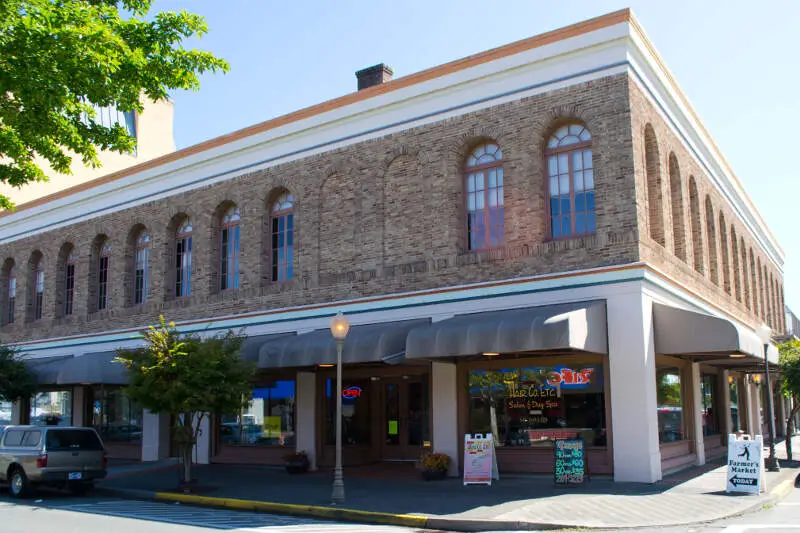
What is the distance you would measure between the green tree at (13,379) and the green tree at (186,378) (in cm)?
963

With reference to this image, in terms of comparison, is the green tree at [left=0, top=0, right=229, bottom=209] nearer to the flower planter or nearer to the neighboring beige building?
the flower planter

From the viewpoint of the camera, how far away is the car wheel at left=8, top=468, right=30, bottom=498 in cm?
1723

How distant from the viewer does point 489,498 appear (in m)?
14.4

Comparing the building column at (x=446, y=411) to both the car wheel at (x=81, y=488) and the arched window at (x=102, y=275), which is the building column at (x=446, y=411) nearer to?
the car wheel at (x=81, y=488)

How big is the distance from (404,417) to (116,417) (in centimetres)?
1129

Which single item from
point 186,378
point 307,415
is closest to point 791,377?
point 307,415

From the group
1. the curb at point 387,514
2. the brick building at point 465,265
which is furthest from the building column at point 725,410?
the curb at point 387,514

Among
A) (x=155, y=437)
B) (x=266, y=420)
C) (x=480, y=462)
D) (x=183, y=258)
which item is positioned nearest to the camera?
(x=480, y=462)

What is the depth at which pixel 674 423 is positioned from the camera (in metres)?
18.3

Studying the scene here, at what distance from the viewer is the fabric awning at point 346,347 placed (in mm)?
17578

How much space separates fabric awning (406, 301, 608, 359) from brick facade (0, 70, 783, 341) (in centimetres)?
130

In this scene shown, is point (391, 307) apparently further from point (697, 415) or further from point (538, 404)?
point (697, 415)

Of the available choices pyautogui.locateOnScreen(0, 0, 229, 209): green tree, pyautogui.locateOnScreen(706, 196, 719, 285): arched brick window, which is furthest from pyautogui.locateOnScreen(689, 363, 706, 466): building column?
pyautogui.locateOnScreen(0, 0, 229, 209): green tree

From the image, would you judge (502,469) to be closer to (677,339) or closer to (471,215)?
(677,339)
